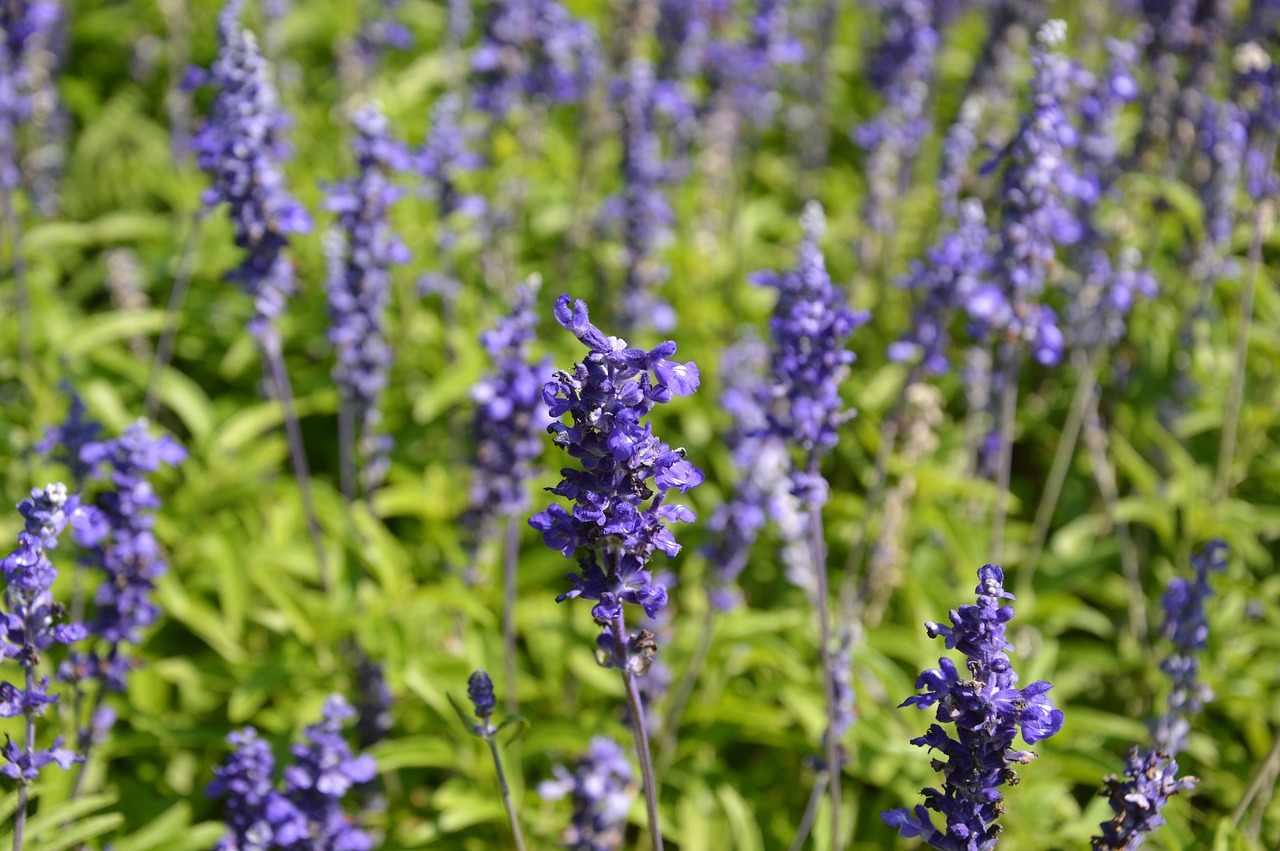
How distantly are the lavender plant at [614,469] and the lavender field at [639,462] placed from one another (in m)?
0.02

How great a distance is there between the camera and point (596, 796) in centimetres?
493

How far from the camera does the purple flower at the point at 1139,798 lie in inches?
134

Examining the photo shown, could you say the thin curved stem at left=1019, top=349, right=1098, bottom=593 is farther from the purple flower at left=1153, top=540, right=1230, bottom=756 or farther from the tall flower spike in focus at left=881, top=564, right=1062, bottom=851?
the tall flower spike in focus at left=881, top=564, right=1062, bottom=851

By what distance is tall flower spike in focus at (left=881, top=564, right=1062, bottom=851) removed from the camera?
10.1 ft

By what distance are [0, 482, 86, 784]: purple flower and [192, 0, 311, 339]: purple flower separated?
185cm

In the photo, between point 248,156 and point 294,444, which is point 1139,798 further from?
point 248,156

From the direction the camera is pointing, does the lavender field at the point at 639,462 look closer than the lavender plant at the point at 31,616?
No

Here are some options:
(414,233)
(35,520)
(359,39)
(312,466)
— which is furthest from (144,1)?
(35,520)

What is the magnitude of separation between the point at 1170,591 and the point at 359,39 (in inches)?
292

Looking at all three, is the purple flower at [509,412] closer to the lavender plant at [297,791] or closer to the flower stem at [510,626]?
the flower stem at [510,626]

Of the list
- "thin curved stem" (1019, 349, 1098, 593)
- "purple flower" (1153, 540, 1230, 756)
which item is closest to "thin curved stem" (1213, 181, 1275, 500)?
"thin curved stem" (1019, 349, 1098, 593)

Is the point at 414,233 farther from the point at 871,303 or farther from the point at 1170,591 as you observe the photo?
the point at 1170,591

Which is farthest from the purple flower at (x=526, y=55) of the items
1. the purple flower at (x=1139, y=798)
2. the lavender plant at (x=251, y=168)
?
the purple flower at (x=1139, y=798)

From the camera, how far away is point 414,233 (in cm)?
866
